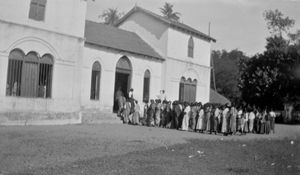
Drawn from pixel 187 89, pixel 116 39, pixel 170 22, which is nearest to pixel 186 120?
pixel 116 39

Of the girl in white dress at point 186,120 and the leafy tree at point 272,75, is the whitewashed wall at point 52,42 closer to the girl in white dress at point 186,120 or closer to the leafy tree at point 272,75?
the girl in white dress at point 186,120

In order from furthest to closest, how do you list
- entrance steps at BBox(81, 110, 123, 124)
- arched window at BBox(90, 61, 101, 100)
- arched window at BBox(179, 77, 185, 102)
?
1. arched window at BBox(179, 77, 185, 102)
2. arched window at BBox(90, 61, 101, 100)
3. entrance steps at BBox(81, 110, 123, 124)

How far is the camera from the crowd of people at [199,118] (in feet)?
60.4

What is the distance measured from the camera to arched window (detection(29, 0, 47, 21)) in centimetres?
1694

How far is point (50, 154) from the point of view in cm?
912

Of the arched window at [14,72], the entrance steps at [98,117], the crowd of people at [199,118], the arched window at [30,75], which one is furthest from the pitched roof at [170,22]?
the arched window at [14,72]

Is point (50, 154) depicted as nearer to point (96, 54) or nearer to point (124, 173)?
point (124, 173)

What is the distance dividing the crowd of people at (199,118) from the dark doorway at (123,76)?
172 cm

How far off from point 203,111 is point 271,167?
10166mm

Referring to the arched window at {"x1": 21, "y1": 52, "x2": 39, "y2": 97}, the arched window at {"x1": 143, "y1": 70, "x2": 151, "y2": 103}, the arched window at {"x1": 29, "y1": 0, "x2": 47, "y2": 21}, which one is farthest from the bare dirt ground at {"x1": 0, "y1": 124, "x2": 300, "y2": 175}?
the arched window at {"x1": 143, "y1": 70, "x2": 151, "y2": 103}

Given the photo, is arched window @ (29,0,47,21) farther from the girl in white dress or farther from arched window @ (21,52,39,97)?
the girl in white dress

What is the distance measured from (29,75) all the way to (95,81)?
475 cm

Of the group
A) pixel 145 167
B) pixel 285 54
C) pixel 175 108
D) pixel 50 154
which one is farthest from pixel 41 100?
pixel 285 54

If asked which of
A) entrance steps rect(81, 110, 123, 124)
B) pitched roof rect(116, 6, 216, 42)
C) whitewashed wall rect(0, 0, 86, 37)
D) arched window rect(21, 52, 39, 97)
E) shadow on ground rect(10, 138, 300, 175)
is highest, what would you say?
pitched roof rect(116, 6, 216, 42)
